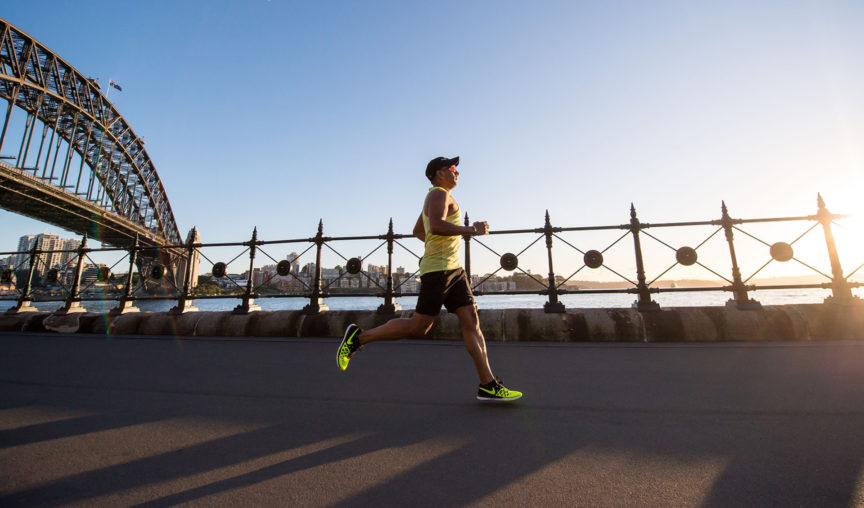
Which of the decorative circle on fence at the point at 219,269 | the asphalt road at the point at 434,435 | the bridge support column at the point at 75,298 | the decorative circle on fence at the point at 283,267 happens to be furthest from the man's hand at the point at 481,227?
the bridge support column at the point at 75,298

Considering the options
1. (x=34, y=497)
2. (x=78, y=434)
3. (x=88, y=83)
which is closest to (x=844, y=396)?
(x=34, y=497)

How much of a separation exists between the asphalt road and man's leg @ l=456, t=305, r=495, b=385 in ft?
0.70

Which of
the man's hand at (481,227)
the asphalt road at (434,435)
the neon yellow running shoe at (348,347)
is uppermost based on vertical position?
the man's hand at (481,227)

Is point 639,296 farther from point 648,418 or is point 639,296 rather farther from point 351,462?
point 351,462

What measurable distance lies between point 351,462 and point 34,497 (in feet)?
3.55

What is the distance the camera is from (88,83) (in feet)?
137

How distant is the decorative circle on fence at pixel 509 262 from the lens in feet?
20.3

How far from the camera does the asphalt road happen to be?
1246mm

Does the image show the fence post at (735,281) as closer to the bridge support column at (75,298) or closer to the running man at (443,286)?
the running man at (443,286)

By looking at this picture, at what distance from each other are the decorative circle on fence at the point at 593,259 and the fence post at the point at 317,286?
15.7ft

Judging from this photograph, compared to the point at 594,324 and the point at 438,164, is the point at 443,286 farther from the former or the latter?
the point at 594,324

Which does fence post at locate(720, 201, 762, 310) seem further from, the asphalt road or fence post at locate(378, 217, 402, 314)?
fence post at locate(378, 217, 402, 314)

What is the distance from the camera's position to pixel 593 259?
604cm

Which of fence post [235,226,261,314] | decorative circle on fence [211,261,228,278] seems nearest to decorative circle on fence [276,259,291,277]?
fence post [235,226,261,314]
